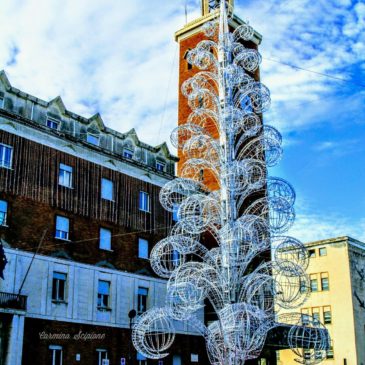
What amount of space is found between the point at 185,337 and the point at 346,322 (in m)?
32.8

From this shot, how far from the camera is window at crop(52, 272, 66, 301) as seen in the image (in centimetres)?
3466

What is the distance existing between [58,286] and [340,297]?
144 ft

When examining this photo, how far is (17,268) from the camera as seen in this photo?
107 feet

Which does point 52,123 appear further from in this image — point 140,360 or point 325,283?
point 325,283

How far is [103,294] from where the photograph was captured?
37.7 metres

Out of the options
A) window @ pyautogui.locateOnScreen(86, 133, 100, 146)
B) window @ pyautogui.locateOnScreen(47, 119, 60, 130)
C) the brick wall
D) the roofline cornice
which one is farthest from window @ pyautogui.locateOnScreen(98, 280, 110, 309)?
the roofline cornice

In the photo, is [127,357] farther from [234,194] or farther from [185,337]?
[234,194]

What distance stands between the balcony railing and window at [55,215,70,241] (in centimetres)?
505

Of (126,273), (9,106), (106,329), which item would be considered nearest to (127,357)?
(106,329)

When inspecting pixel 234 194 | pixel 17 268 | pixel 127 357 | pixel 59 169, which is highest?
pixel 59 169

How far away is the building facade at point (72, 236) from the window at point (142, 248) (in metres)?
0.07

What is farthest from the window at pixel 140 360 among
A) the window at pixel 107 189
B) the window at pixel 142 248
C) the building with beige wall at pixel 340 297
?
the building with beige wall at pixel 340 297

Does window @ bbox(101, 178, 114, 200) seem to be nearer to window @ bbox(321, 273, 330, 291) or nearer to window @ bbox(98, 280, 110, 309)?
window @ bbox(98, 280, 110, 309)

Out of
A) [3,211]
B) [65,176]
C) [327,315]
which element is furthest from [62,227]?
[327,315]
